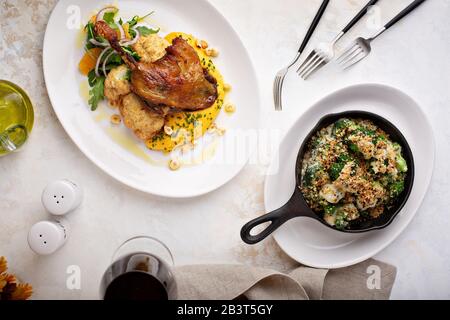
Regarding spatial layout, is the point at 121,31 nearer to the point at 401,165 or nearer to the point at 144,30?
the point at 144,30

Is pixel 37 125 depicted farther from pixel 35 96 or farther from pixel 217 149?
pixel 217 149

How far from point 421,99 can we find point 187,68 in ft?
4.30

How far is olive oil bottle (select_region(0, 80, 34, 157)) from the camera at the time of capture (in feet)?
7.65

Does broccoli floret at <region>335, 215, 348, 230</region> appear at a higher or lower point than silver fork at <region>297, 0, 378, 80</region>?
lower

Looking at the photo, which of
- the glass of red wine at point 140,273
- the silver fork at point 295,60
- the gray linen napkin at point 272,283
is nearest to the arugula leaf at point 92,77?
the glass of red wine at point 140,273

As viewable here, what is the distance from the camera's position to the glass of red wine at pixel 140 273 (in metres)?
1.92

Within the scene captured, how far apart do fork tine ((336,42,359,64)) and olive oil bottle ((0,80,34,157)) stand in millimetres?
1690

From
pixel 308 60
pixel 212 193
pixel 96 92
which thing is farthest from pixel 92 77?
pixel 308 60

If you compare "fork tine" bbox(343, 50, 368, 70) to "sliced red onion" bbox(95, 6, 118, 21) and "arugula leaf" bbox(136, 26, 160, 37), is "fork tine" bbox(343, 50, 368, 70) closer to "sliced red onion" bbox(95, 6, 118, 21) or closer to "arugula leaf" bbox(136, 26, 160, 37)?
"arugula leaf" bbox(136, 26, 160, 37)

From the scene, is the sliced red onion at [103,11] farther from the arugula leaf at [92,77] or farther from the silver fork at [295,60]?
the silver fork at [295,60]

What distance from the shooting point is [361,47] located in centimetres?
242

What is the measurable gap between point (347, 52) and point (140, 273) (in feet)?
5.14

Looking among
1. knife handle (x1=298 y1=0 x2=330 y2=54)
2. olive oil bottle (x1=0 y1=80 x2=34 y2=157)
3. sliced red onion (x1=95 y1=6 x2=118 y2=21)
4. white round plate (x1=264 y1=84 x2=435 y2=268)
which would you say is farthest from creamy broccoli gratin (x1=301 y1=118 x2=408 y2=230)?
olive oil bottle (x1=0 y1=80 x2=34 y2=157)
